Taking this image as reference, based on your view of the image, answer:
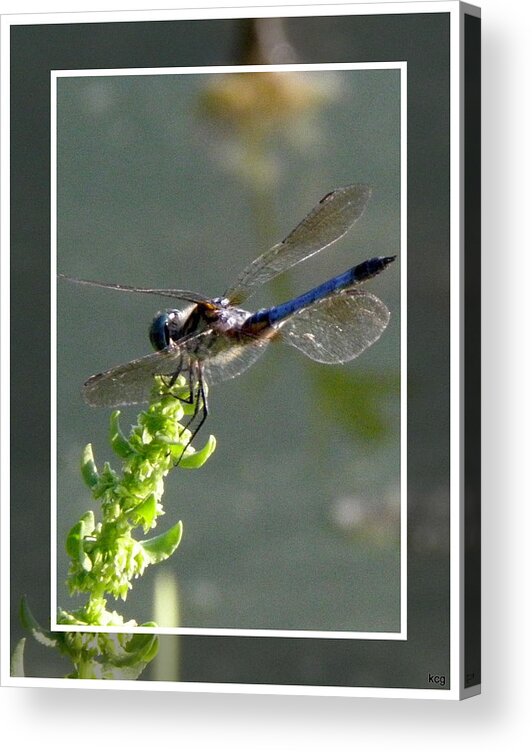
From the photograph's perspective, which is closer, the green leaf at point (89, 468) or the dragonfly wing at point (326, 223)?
the dragonfly wing at point (326, 223)

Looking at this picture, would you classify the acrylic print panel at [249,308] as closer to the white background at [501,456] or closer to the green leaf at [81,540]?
the green leaf at [81,540]

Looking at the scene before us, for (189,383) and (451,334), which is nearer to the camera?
(451,334)

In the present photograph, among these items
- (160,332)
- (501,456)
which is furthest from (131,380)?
(501,456)

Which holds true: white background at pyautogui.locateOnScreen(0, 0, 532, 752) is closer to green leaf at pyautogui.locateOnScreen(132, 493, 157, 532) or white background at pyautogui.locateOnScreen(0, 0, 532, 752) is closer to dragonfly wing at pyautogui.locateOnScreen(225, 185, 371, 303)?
dragonfly wing at pyautogui.locateOnScreen(225, 185, 371, 303)

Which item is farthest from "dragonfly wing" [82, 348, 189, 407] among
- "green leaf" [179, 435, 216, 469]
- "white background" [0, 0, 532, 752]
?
"white background" [0, 0, 532, 752]

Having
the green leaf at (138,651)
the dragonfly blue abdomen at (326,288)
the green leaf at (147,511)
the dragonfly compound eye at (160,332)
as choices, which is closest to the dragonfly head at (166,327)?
the dragonfly compound eye at (160,332)

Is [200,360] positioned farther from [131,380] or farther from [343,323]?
[343,323]
